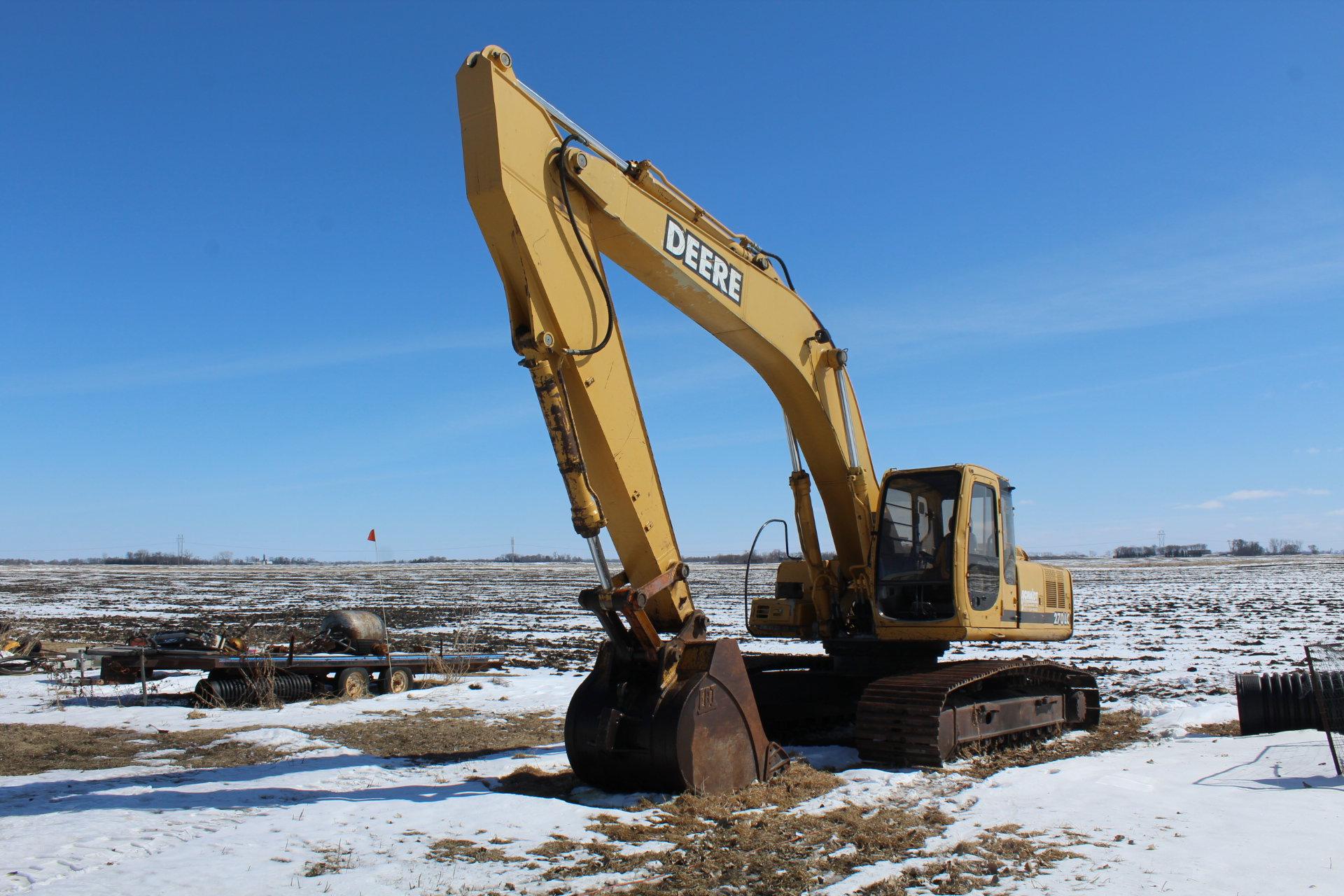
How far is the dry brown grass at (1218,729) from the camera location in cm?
1066

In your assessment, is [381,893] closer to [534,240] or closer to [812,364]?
[534,240]

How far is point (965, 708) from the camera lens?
30.9 feet

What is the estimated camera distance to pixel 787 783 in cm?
803

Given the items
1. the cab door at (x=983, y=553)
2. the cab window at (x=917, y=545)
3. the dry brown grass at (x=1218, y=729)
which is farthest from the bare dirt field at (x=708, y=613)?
the cab window at (x=917, y=545)

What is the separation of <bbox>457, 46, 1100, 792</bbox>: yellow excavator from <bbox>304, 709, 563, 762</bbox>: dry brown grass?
8.16 feet

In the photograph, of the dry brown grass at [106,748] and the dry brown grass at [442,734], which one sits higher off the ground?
the dry brown grass at [106,748]

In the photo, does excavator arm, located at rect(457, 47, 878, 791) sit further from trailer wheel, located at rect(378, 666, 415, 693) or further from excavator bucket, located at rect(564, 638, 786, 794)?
trailer wheel, located at rect(378, 666, 415, 693)

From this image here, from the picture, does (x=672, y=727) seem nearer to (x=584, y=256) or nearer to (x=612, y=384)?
(x=612, y=384)

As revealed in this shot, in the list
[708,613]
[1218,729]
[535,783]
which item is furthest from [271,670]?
[708,613]

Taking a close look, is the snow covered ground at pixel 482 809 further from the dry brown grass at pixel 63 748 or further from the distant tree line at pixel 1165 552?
the distant tree line at pixel 1165 552

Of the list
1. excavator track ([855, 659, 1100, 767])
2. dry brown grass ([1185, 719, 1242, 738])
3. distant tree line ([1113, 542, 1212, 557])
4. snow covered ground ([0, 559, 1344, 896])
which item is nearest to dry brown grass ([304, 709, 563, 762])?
snow covered ground ([0, 559, 1344, 896])

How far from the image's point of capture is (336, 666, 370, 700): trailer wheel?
13820 millimetres

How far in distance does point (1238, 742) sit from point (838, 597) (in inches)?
162

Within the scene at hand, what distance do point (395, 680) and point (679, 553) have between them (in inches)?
314
